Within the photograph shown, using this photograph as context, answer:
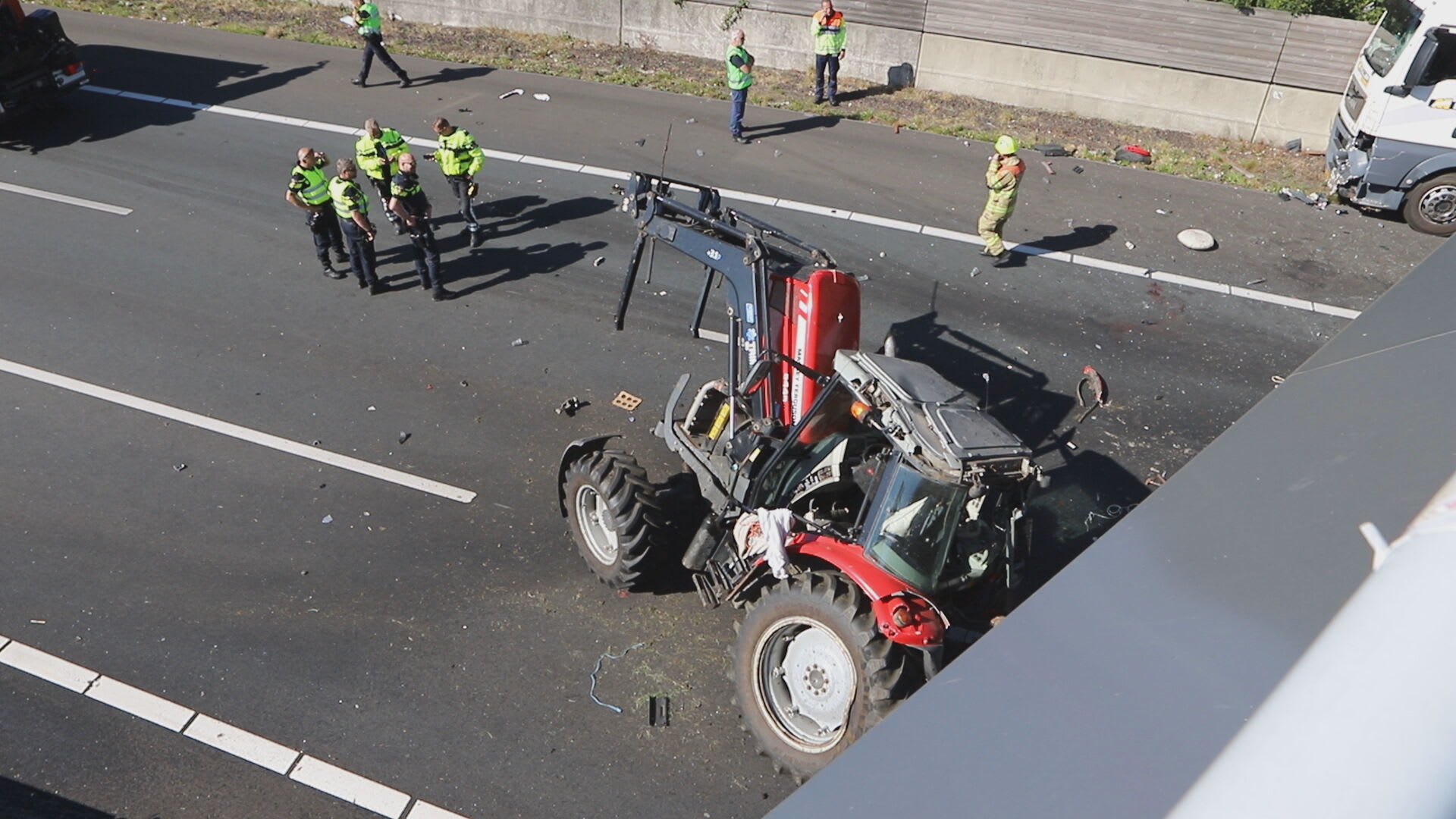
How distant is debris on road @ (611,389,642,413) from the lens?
983cm

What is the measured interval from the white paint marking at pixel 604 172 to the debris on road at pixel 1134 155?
25.1 ft

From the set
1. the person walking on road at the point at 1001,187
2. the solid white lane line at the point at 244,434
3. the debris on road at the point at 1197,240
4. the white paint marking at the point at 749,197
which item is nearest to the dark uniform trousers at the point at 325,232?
the solid white lane line at the point at 244,434

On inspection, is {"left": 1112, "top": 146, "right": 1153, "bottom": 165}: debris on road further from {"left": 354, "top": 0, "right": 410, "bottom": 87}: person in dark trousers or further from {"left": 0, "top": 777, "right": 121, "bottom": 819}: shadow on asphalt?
{"left": 0, "top": 777, "right": 121, "bottom": 819}: shadow on asphalt

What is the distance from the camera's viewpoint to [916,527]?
5.87 meters

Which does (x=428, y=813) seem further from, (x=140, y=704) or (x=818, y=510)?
(x=818, y=510)

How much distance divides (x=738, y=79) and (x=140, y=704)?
38.6 feet

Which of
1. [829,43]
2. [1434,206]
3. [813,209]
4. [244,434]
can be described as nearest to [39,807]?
[244,434]

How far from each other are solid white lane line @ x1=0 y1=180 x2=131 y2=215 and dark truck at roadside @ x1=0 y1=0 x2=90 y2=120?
166 centimetres

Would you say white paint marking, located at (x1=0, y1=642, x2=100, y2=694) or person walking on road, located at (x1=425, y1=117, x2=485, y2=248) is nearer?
white paint marking, located at (x1=0, y1=642, x2=100, y2=694)

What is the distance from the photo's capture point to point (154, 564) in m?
7.85

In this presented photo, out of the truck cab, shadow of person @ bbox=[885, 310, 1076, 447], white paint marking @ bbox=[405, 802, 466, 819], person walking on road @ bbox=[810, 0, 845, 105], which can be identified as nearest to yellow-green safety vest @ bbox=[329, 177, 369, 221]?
shadow of person @ bbox=[885, 310, 1076, 447]

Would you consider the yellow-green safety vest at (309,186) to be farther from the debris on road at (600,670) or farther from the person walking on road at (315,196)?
the debris on road at (600,670)

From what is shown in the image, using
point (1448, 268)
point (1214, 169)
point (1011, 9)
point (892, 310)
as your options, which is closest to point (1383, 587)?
point (1448, 268)

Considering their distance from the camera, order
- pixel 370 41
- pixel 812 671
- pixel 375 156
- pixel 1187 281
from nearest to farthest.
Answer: pixel 812 671
pixel 375 156
pixel 1187 281
pixel 370 41
